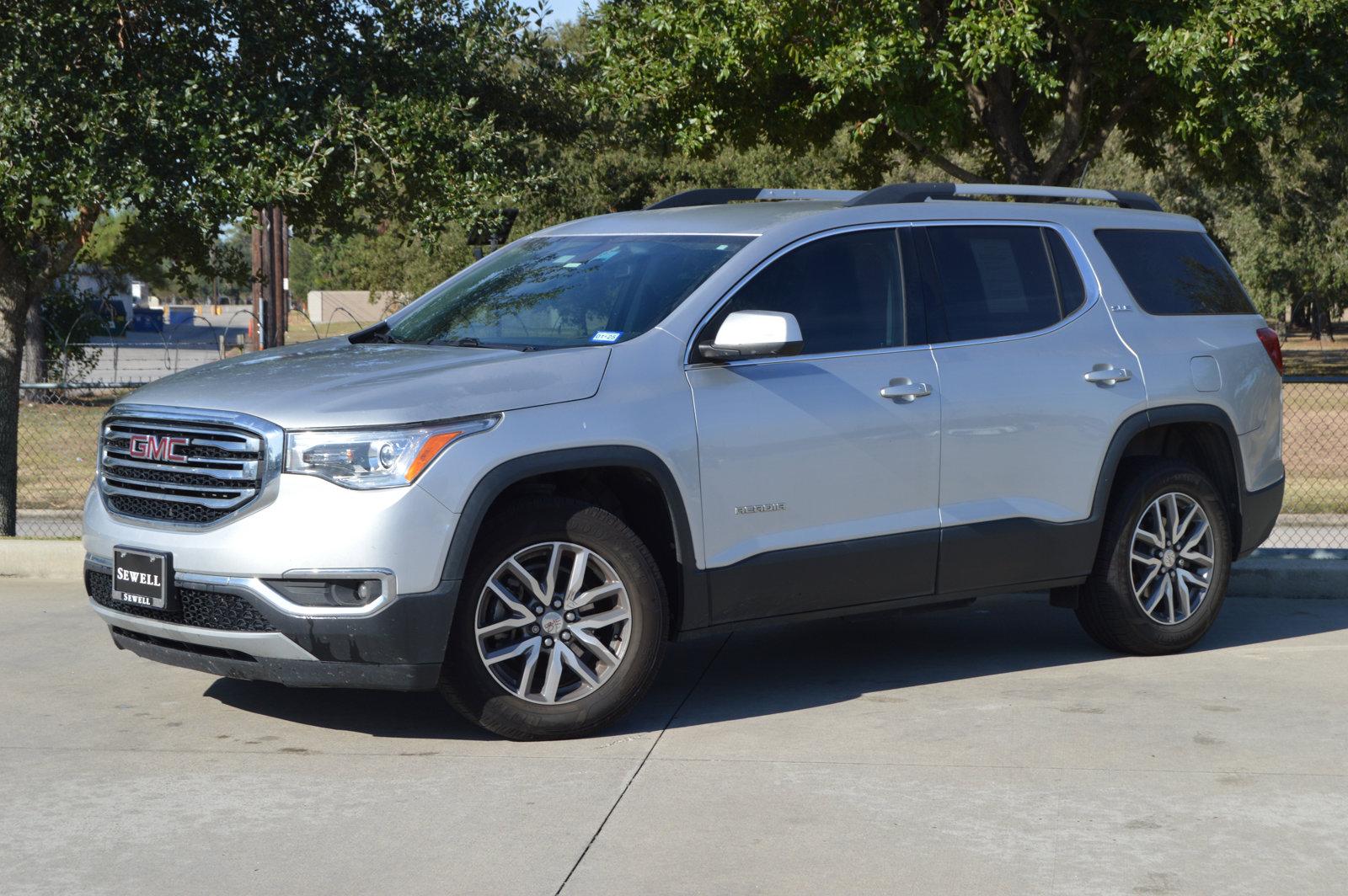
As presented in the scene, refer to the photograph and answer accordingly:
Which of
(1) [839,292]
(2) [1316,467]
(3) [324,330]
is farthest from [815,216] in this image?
(3) [324,330]

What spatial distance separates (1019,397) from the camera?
6719 millimetres

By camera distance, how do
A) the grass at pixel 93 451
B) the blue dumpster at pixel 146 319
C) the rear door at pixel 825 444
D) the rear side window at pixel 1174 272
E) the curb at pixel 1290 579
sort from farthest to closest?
the blue dumpster at pixel 146 319 < the grass at pixel 93 451 < the curb at pixel 1290 579 < the rear side window at pixel 1174 272 < the rear door at pixel 825 444

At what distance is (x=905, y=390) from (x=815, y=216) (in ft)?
2.59

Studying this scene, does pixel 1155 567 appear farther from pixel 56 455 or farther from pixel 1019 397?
pixel 56 455

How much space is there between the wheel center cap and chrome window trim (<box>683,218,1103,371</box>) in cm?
102

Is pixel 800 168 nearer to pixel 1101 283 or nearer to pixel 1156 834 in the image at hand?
pixel 1101 283

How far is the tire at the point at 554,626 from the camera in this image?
5672mm

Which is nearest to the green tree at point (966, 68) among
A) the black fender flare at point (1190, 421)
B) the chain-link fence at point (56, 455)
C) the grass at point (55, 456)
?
the chain-link fence at point (56, 455)

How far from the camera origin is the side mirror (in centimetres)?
590

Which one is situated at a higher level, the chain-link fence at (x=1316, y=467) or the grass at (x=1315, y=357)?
the grass at (x=1315, y=357)

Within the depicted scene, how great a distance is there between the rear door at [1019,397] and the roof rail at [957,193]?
0.59ft

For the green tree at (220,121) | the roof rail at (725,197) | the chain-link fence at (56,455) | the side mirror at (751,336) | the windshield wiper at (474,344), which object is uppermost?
the green tree at (220,121)

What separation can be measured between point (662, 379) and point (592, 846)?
187 centimetres

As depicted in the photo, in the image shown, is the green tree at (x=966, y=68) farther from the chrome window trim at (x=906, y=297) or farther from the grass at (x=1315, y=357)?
the grass at (x=1315, y=357)
